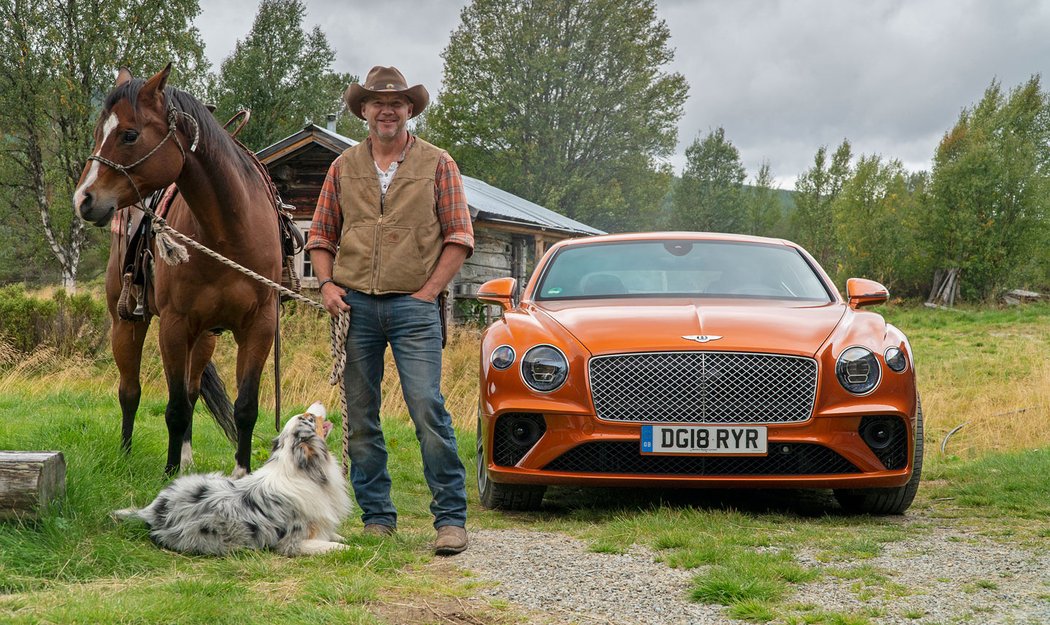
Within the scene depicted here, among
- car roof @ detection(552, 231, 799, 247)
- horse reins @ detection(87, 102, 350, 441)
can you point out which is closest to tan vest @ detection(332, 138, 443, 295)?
horse reins @ detection(87, 102, 350, 441)

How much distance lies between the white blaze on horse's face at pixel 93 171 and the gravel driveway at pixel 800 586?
2429 mm

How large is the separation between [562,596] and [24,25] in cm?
3362

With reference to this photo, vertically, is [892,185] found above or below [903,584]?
above

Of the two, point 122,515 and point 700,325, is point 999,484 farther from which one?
point 122,515

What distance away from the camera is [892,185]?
4075cm

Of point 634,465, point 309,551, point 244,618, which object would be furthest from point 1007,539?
point 244,618

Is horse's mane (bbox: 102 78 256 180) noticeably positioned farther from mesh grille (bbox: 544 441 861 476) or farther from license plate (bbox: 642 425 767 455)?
license plate (bbox: 642 425 767 455)

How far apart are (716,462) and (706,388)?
384 mm

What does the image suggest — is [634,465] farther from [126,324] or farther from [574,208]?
[574,208]

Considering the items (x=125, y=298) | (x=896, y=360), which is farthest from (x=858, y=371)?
(x=125, y=298)

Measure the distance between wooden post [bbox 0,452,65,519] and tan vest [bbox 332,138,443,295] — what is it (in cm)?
149

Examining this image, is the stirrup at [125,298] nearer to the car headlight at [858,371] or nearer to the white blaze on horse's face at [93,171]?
the white blaze on horse's face at [93,171]

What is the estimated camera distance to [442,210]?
14.0ft

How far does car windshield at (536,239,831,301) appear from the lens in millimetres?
6043
